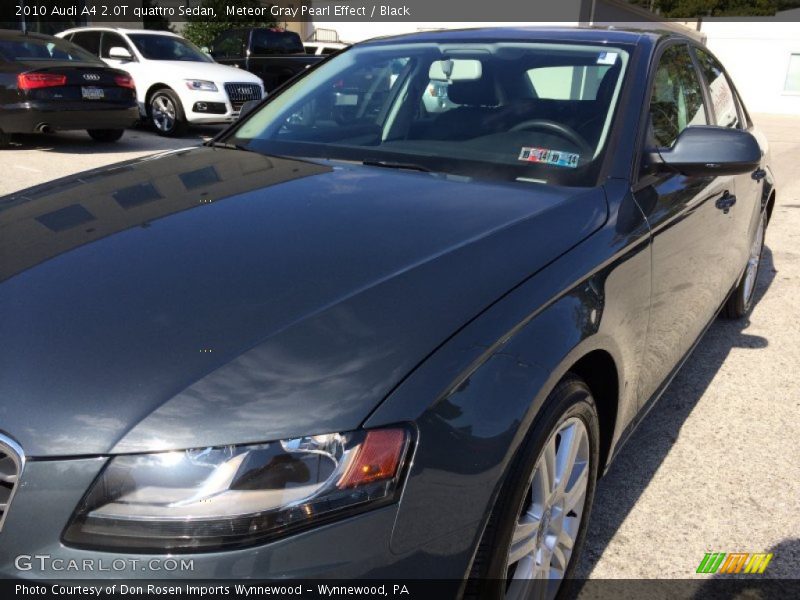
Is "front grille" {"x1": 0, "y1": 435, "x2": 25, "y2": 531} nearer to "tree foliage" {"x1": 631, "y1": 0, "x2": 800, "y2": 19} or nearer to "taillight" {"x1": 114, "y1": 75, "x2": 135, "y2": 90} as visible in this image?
"taillight" {"x1": 114, "y1": 75, "x2": 135, "y2": 90}

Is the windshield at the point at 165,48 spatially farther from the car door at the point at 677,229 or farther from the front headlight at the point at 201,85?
the car door at the point at 677,229

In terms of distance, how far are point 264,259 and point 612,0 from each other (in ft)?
81.8

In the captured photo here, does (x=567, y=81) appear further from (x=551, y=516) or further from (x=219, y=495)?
(x=219, y=495)

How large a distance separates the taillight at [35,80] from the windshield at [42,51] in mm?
492

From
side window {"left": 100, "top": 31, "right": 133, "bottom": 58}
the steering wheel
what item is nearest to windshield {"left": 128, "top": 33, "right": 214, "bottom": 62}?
side window {"left": 100, "top": 31, "right": 133, "bottom": 58}

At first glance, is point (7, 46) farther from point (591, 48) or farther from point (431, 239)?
point (431, 239)

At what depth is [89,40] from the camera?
12.5 m

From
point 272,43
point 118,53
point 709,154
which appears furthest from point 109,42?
point 709,154

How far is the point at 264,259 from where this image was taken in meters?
1.94

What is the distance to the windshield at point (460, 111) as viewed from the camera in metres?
2.68

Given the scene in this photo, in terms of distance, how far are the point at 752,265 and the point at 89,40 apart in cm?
1116

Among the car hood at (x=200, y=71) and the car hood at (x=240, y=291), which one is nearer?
the car hood at (x=240, y=291)

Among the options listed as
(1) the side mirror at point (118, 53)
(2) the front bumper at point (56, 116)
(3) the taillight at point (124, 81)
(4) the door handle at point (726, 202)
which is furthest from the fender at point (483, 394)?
(1) the side mirror at point (118, 53)

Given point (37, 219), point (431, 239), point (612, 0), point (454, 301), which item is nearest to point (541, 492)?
point (454, 301)
